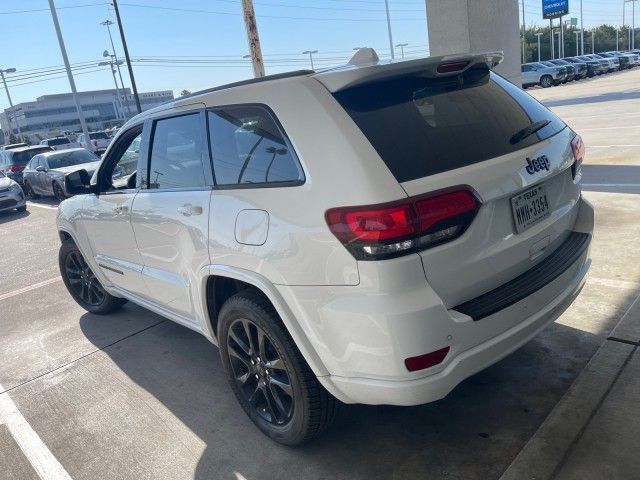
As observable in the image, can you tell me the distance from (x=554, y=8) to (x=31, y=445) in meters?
67.0

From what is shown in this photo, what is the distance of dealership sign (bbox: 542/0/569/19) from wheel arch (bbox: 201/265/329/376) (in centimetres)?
6556

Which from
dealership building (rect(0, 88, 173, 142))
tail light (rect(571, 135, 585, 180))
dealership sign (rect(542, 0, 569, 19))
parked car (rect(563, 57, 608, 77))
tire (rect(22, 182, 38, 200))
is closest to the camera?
tail light (rect(571, 135, 585, 180))

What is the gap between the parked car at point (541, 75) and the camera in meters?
37.8

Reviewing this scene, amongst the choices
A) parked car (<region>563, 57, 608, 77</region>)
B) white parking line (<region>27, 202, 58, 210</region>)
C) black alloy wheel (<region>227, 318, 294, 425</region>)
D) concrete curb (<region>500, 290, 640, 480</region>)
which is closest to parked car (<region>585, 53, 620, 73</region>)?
parked car (<region>563, 57, 608, 77</region>)

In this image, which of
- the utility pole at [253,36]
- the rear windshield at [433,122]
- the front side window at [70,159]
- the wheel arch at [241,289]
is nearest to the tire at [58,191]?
the front side window at [70,159]

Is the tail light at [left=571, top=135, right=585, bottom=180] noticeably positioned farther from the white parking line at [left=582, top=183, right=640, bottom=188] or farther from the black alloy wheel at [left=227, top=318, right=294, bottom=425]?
the white parking line at [left=582, top=183, right=640, bottom=188]

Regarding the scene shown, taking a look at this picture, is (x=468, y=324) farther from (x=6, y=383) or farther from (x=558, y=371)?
(x=6, y=383)

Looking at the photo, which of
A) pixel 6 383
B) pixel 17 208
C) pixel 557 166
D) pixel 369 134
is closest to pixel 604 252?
pixel 557 166

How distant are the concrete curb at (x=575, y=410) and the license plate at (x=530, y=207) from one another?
1029 millimetres

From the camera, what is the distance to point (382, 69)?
8.07ft

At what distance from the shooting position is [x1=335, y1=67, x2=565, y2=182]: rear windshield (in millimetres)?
2335

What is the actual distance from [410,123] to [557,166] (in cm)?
89

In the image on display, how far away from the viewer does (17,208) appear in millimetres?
14453

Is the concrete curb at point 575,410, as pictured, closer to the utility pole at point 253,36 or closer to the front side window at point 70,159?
the utility pole at point 253,36
